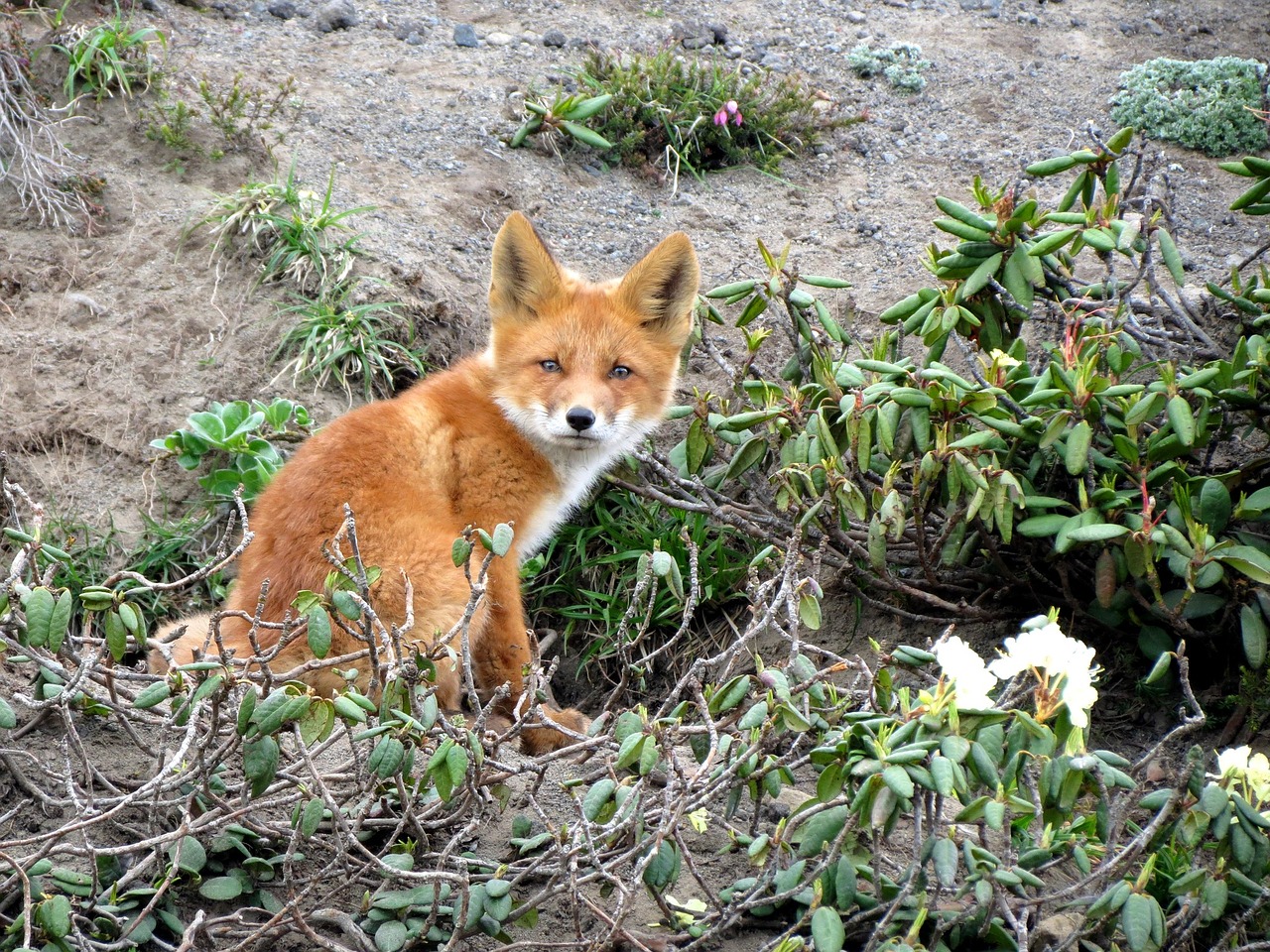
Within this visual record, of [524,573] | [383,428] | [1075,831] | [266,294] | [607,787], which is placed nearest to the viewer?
[607,787]

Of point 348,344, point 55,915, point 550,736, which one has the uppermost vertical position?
point 55,915

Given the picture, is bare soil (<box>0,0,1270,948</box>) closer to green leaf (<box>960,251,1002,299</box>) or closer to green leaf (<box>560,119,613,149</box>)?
green leaf (<box>560,119,613,149</box>)

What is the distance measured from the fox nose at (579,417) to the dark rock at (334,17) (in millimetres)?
4585

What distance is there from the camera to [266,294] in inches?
223

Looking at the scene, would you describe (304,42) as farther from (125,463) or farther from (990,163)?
A: (990,163)

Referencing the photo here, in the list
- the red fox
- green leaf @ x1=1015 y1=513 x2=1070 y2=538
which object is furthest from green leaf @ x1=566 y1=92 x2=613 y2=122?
green leaf @ x1=1015 y1=513 x2=1070 y2=538

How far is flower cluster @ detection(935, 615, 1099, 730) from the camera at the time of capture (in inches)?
86.8

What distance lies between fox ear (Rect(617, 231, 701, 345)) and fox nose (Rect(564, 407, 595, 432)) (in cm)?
64

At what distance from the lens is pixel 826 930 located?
2406mm

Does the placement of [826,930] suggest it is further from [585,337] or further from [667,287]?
[667,287]

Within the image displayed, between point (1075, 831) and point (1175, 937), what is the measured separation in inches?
18.4

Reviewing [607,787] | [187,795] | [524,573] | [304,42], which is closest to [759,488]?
[524,573]

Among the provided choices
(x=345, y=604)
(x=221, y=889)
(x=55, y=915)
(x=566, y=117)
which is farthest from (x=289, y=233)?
(x=55, y=915)

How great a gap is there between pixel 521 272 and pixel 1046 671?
2.90m
